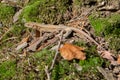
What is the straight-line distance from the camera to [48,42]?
3963 mm

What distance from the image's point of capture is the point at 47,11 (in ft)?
13.9

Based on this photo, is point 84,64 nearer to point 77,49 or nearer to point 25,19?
point 77,49

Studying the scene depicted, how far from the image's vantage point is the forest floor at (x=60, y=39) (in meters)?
3.55

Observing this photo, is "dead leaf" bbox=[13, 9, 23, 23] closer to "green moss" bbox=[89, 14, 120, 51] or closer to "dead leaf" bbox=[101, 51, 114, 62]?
"green moss" bbox=[89, 14, 120, 51]

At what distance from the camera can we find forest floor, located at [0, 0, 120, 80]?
3.55 m

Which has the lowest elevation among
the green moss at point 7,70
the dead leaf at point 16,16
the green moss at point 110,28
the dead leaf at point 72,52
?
the green moss at point 7,70

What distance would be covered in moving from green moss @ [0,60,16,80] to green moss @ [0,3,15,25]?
0.85 metres

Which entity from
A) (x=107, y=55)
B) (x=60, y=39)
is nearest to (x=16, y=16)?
(x=60, y=39)

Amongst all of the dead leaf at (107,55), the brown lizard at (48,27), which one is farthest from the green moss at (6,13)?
the dead leaf at (107,55)

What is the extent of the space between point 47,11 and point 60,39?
56cm

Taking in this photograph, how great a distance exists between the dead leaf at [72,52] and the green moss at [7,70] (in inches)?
21.6

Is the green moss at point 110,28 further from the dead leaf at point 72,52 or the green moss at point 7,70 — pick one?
the green moss at point 7,70

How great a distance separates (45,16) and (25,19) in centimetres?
27

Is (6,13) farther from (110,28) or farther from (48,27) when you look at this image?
(110,28)
